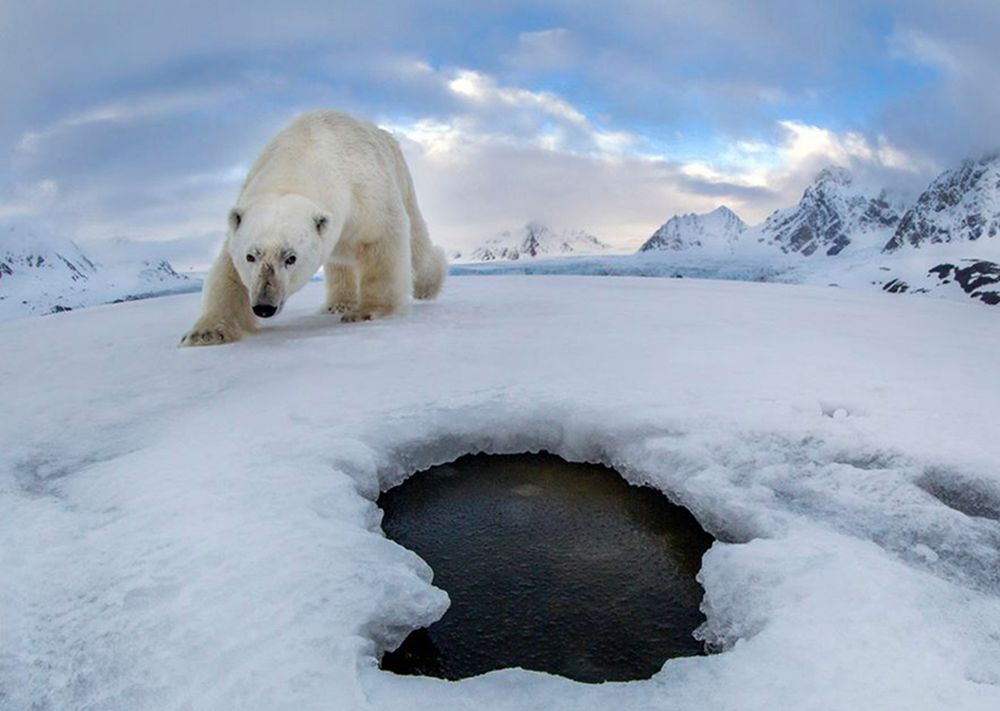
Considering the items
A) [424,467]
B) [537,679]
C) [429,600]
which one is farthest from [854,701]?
[424,467]

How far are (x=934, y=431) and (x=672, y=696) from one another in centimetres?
235

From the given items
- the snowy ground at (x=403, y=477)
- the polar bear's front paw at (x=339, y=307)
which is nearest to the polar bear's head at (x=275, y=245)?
the snowy ground at (x=403, y=477)

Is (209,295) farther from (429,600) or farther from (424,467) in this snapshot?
(429,600)

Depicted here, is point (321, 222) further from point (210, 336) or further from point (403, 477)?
point (403, 477)

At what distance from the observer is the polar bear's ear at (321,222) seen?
215 inches

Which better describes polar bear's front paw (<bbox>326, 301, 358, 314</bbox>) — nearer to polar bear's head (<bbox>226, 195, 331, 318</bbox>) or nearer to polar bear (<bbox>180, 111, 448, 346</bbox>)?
polar bear (<bbox>180, 111, 448, 346</bbox>)

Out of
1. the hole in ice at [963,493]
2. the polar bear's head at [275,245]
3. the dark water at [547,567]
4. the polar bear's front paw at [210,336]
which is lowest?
the dark water at [547,567]

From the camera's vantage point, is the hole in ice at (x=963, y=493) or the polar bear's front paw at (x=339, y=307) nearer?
the hole in ice at (x=963, y=493)

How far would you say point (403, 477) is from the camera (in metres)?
3.25

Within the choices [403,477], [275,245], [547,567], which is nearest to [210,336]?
[275,245]

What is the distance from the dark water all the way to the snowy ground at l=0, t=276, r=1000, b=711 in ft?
0.37

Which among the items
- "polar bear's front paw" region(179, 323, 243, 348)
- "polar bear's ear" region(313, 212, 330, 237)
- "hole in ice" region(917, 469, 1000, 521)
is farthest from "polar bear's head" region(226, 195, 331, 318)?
"hole in ice" region(917, 469, 1000, 521)

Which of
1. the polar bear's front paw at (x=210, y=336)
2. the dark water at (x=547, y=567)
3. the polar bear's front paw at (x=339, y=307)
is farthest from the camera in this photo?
the polar bear's front paw at (x=339, y=307)

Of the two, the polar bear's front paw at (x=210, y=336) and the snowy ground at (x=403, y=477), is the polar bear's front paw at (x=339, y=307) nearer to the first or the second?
the polar bear's front paw at (x=210, y=336)
